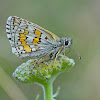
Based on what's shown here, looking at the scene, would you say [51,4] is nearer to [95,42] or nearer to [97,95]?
[95,42]

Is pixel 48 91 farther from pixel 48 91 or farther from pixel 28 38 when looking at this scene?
pixel 28 38

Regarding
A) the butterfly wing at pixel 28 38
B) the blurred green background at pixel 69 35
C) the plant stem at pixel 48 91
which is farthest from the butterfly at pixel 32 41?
the blurred green background at pixel 69 35

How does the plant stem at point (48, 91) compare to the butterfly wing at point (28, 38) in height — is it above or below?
below

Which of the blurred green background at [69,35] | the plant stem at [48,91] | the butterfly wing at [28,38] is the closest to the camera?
the plant stem at [48,91]

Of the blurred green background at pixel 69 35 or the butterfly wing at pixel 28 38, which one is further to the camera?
the blurred green background at pixel 69 35

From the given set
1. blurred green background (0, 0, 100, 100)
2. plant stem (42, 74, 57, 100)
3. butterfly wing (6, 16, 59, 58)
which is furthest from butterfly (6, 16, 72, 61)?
blurred green background (0, 0, 100, 100)

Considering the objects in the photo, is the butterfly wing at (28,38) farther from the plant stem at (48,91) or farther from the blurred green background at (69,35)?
the blurred green background at (69,35)

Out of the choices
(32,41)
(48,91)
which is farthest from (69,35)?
(48,91)

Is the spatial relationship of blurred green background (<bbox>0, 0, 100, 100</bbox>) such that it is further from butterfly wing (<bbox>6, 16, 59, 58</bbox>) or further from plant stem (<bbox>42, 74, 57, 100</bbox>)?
plant stem (<bbox>42, 74, 57, 100</bbox>)
